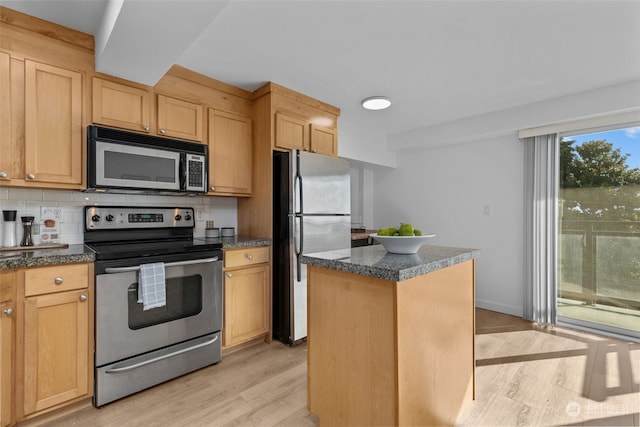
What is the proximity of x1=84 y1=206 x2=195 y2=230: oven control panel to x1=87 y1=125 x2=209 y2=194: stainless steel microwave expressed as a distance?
0.70ft

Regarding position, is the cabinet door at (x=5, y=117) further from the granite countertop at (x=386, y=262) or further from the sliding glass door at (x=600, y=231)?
the sliding glass door at (x=600, y=231)

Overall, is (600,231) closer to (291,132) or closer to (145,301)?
(291,132)

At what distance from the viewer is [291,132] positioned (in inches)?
116

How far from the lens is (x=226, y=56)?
90.1 inches

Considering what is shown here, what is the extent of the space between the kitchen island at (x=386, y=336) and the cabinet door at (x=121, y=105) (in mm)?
1743

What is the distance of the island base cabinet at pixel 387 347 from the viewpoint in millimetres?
1267

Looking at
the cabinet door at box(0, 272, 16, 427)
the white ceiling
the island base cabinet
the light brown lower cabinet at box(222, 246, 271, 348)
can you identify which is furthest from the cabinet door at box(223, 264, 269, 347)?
the white ceiling

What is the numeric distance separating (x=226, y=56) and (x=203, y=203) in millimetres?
1305

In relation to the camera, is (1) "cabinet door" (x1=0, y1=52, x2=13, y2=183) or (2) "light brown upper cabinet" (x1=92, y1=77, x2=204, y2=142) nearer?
(1) "cabinet door" (x1=0, y1=52, x2=13, y2=183)

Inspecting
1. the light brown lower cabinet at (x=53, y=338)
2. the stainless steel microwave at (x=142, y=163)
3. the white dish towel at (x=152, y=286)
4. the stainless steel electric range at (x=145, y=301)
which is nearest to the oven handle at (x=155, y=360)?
the stainless steel electric range at (x=145, y=301)

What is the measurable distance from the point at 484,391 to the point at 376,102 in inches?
99.9

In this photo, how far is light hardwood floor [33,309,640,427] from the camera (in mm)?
1749

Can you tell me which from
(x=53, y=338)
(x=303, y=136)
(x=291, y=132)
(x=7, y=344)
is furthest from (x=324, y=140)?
(x=7, y=344)

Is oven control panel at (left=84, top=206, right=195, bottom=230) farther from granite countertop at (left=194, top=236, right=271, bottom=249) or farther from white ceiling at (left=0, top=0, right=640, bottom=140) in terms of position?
white ceiling at (left=0, top=0, right=640, bottom=140)
